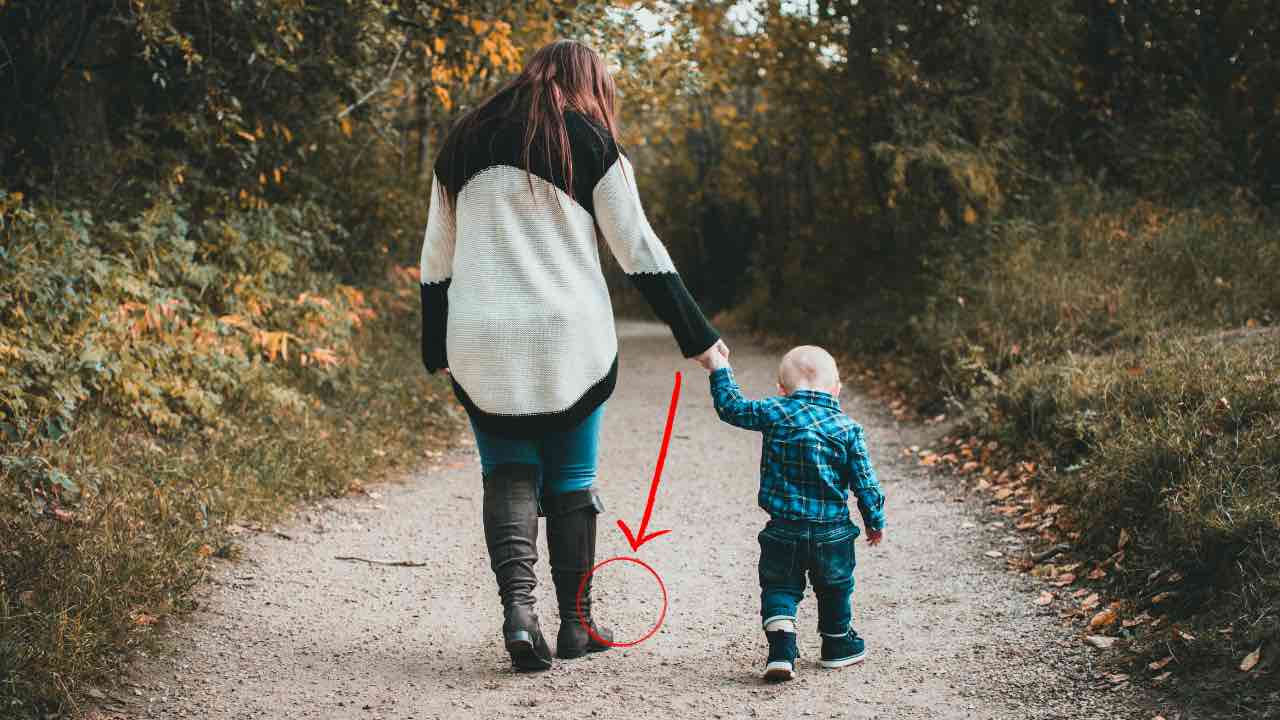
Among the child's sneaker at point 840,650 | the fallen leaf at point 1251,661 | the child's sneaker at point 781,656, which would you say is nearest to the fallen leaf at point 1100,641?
the fallen leaf at point 1251,661

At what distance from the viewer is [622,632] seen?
4453 millimetres

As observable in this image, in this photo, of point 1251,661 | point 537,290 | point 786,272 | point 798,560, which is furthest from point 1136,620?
point 786,272

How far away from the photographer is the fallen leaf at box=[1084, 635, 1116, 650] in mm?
4105

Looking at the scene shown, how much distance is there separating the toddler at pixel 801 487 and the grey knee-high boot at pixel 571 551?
1.97ft

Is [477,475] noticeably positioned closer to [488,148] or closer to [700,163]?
[488,148]

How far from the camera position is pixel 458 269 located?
383 centimetres

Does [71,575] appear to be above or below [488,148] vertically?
below

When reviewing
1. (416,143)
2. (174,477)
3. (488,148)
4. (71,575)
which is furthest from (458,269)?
(416,143)

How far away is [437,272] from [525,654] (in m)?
1.34

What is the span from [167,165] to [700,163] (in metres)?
19.0

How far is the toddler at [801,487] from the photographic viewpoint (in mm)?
3754

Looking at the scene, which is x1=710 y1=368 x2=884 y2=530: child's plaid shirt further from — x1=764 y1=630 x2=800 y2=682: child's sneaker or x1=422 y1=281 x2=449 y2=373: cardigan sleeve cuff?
x1=422 y1=281 x2=449 y2=373: cardigan sleeve cuff

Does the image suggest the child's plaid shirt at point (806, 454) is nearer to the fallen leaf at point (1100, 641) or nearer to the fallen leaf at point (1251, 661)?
the fallen leaf at point (1100, 641)

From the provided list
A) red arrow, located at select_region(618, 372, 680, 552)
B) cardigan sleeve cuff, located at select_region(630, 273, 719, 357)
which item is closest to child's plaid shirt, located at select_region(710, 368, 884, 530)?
cardigan sleeve cuff, located at select_region(630, 273, 719, 357)
